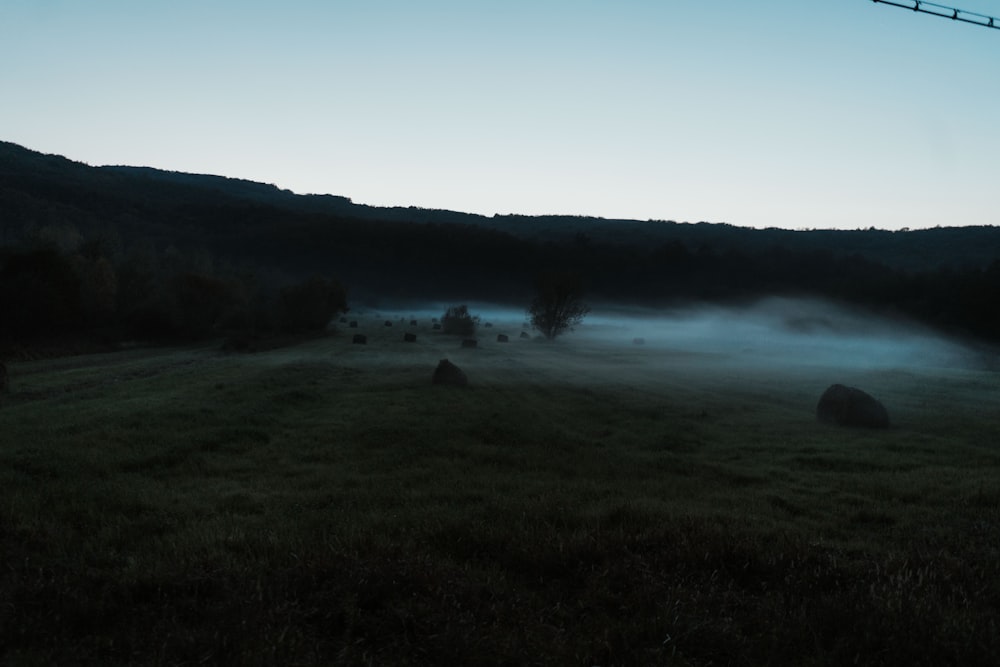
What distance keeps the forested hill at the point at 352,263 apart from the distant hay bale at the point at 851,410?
65.7 m

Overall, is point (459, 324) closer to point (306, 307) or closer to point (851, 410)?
point (306, 307)

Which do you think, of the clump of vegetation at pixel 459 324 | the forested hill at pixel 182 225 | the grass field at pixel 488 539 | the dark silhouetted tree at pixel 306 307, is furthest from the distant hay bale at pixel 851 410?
the forested hill at pixel 182 225

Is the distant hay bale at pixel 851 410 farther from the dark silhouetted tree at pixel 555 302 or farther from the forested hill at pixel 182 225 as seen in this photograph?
the forested hill at pixel 182 225

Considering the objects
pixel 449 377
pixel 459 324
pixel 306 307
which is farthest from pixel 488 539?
pixel 306 307

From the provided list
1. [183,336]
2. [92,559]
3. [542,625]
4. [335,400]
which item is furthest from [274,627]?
[183,336]

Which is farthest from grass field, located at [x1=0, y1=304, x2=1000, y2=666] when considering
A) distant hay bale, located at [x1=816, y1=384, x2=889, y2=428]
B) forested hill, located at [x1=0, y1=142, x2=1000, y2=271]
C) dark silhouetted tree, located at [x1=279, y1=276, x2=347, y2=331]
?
forested hill, located at [x1=0, y1=142, x2=1000, y2=271]

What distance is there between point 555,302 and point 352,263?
367 feet

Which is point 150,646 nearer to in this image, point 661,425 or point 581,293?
point 661,425

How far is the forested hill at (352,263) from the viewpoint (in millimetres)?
73625

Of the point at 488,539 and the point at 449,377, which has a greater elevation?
the point at 488,539

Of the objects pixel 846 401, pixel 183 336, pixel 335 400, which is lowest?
pixel 183 336

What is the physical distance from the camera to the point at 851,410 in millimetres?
22422

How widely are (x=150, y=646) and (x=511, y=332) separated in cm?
8847

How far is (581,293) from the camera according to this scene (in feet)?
269
